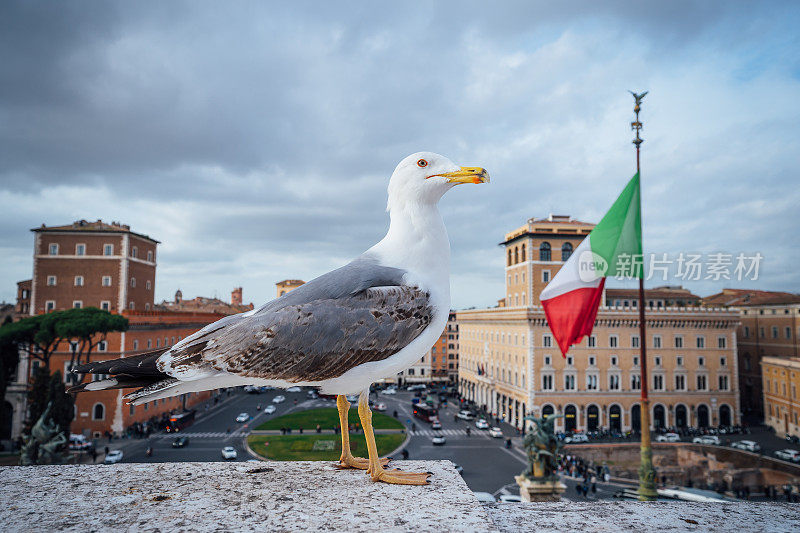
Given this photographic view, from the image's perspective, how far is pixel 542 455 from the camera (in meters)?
10.2

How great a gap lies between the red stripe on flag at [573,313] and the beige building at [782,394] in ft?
108

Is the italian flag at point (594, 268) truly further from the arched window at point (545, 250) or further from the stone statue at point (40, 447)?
the arched window at point (545, 250)

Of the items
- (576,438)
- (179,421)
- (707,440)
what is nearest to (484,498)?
(576,438)

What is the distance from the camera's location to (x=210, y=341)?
A: 2514 mm

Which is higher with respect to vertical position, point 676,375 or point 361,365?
point 361,365

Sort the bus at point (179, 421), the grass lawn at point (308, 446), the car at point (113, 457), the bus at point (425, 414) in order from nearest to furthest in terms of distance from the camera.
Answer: the car at point (113, 457) → the grass lawn at point (308, 446) → the bus at point (179, 421) → the bus at point (425, 414)

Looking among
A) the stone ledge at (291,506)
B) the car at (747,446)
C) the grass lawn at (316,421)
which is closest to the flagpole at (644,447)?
the stone ledge at (291,506)

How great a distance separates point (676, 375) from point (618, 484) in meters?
18.6

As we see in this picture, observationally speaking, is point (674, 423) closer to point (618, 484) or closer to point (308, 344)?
point (618, 484)

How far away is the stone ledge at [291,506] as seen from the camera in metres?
2.21

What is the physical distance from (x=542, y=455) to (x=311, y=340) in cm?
913

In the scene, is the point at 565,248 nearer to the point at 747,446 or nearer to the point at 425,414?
the point at 425,414

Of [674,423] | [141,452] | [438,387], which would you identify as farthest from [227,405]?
[674,423]

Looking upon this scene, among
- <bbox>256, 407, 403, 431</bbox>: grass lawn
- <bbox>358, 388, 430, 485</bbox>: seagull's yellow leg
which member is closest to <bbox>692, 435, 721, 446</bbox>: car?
<bbox>256, 407, 403, 431</bbox>: grass lawn
